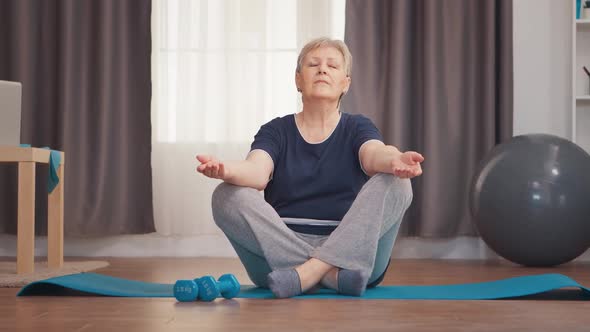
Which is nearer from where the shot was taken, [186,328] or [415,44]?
[186,328]

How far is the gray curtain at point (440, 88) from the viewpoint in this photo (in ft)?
13.3

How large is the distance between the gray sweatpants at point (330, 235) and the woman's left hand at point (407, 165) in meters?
0.11

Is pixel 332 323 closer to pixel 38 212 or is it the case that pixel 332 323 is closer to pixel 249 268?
pixel 249 268

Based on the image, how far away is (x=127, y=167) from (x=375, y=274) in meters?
2.14

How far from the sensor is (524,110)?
4.20 metres

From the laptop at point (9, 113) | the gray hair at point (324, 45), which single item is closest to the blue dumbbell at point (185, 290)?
the gray hair at point (324, 45)

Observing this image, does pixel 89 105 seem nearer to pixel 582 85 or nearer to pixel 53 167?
pixel 53 167

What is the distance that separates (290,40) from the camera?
13.8 feet

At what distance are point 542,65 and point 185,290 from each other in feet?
9.39

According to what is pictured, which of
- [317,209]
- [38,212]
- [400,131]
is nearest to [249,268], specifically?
[317,209]

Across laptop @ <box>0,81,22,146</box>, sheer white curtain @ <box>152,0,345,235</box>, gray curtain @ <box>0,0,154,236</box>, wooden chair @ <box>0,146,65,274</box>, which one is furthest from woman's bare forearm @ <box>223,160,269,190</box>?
gray curtain @ <box>0,0,154,236</box>

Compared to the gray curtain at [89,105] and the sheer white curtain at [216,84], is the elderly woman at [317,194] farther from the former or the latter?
the gray curtain at [89,105]

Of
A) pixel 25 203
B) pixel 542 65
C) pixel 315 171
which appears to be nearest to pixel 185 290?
pixel 315 171

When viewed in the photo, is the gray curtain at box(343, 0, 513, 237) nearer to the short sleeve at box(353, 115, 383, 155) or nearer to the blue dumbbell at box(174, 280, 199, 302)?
the short sleeve at box(353, 115, 383, 155)
